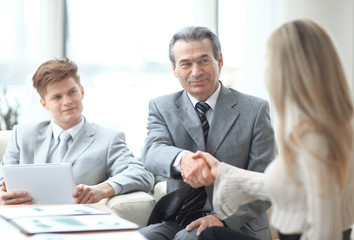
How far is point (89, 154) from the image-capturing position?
9.29ft

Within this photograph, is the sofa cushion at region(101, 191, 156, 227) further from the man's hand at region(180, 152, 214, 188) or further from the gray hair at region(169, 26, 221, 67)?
the gray hair at region(169, 26, 221, 67)

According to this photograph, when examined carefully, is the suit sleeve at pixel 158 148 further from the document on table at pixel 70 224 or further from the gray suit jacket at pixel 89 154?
the document on table at pixel 70 224

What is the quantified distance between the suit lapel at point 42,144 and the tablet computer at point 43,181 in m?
0.61

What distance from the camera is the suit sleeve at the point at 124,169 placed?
2.71 meters

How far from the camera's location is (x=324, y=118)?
132 centimetres

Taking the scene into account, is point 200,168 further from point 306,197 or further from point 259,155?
point 306,197

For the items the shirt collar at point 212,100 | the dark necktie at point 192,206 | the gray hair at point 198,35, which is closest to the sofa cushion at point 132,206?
the dark necktie at point 192,206

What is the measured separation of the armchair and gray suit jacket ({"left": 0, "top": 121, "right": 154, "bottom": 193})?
0.09 metres

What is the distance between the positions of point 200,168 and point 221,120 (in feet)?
1.62

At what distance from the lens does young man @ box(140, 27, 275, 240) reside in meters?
2.37

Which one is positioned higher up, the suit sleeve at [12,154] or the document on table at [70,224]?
the document on table at [70,224]

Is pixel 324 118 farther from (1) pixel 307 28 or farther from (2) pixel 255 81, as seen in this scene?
(2) pixel 255 81

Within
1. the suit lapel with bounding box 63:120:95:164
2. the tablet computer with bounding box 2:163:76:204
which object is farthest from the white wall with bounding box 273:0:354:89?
the tablet computer with bounding box 2:163:76:204

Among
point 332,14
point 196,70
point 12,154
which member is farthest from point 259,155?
point 332,14
